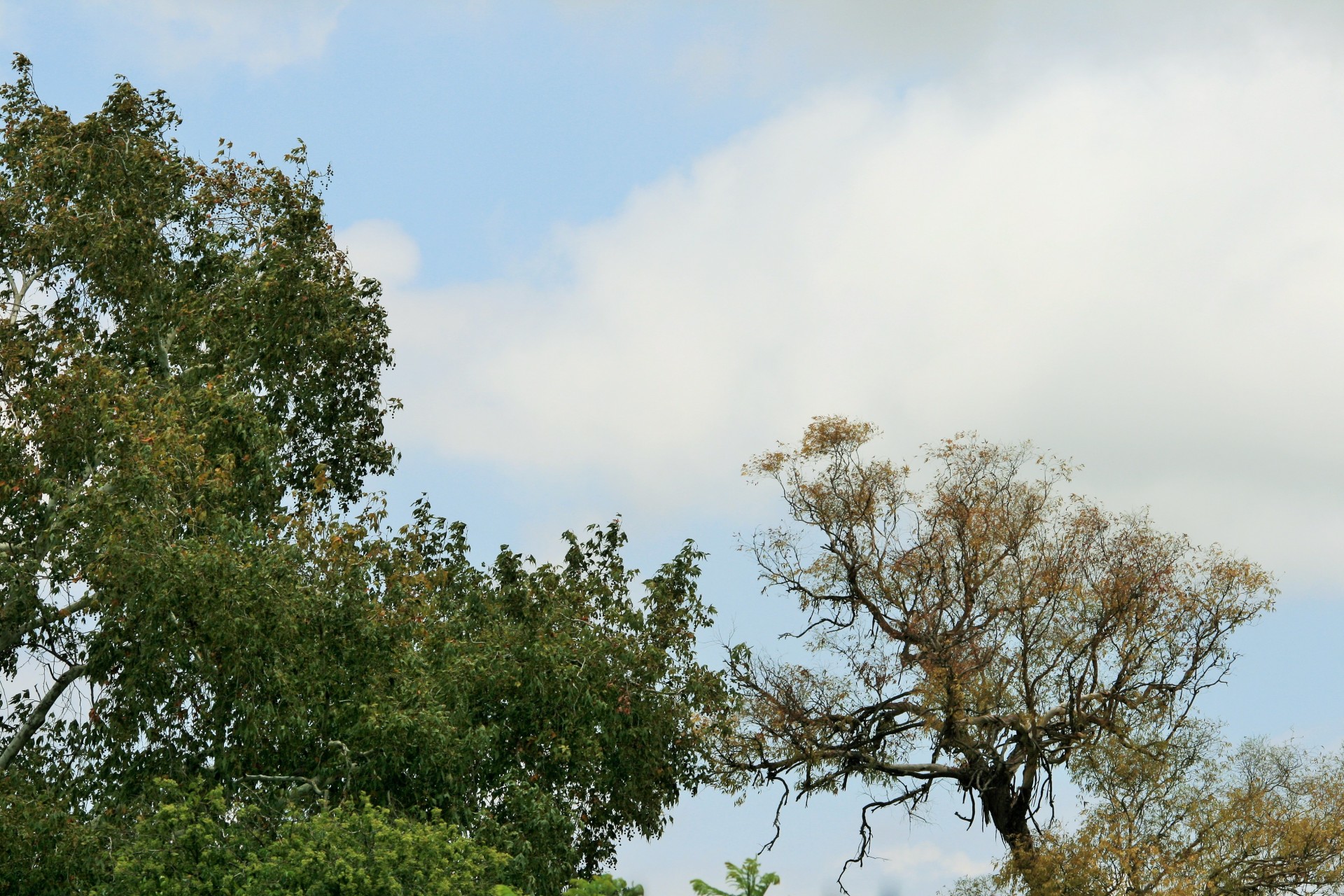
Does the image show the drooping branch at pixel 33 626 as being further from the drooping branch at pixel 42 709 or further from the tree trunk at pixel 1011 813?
the tree trunk at pixel 1011 813

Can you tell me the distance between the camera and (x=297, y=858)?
51.0 ft

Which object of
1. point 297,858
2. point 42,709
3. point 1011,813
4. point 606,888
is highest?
point 1011,813

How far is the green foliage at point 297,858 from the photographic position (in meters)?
15.4

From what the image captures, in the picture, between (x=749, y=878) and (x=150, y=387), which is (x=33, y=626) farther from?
(x=749, y=878)

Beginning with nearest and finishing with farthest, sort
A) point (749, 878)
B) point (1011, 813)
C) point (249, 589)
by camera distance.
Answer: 1. point (749, 878)
2. point (249, 589)
3. point (1011, 813)

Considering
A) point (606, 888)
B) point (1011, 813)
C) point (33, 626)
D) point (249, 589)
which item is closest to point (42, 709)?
point (33, 626)

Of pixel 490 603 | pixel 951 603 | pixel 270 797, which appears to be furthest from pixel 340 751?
pixel 951 603

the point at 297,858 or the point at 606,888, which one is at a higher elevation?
the point at 297,858

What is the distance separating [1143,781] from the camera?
27703 mm

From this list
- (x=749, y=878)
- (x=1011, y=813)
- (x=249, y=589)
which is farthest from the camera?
(x=1011, y=813)

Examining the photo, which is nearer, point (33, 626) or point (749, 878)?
point (749, 878)

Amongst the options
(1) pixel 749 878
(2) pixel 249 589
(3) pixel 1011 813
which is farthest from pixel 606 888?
(3) pixel 1011 813

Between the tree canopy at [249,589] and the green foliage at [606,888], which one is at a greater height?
the tree canopy at [249,589]

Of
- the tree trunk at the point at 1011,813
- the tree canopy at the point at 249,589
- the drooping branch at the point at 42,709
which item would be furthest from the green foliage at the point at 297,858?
the tree trunk at the point at 1011,813
